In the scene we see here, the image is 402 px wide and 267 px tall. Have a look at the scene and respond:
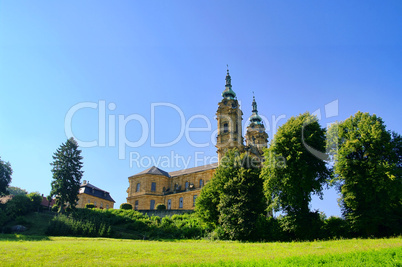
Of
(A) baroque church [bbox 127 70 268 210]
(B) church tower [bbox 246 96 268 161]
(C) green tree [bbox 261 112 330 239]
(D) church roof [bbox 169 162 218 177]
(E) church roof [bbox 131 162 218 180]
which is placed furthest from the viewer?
(B) church tower [bbox 246 96 268 161]

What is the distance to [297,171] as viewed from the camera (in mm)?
26578

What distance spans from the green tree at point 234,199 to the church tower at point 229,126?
1765cm

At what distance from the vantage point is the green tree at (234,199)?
91.4 ft

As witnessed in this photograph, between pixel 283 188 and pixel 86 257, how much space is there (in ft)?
56.2

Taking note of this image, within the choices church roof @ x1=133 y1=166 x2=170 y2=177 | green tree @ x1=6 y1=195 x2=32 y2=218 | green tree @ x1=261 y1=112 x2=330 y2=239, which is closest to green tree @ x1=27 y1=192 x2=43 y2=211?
green tree @ x1=6 y1=195 x2=32 y2=218

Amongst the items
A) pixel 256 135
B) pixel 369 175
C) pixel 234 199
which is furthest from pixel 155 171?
A: pixel 369 175

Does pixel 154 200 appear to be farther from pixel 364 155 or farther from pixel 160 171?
pixel 364 155

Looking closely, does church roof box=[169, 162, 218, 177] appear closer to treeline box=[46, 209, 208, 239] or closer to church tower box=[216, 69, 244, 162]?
church tower box=[216, 69, 244, 162]

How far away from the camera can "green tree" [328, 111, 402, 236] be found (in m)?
23.3

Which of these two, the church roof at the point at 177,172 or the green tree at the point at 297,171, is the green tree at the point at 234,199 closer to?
the green tree at the point at 297,171

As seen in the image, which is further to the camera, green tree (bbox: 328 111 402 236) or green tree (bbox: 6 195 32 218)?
green tree (bbox: 6 195 32 218)

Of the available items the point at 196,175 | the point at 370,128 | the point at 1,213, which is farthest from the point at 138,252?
the point at 196,175

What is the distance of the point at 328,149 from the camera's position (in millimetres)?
27500

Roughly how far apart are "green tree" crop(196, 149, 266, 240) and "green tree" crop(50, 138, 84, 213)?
18878 mm
